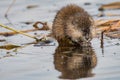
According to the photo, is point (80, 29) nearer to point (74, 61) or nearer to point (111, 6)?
point (74, 61)

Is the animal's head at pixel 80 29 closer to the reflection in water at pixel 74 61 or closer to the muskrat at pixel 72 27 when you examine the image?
the muskrat at pixel 72 27

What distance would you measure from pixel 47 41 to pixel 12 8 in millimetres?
2908

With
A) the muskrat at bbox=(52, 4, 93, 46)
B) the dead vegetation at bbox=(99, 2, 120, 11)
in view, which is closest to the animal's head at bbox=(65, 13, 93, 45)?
the muskrat at bbox=(52, 4, 93, 46)

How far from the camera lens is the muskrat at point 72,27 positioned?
7.88 m

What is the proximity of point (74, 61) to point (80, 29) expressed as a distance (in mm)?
1036

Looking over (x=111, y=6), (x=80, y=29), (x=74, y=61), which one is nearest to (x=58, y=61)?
(x=74, y=61)

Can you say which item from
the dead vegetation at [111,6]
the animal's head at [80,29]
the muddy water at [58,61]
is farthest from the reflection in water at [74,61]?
the dead vegetation at [111,6]

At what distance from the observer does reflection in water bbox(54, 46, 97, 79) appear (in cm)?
636

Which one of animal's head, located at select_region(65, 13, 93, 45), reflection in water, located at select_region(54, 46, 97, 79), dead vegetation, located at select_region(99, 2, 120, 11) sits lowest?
reflection in water, located at select_region(54, 46, 97, 79)

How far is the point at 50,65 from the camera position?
6.84 m

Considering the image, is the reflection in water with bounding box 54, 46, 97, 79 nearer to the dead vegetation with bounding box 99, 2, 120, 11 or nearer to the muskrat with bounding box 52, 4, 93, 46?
the muskrat with bounding box 52, 4, 93, 46

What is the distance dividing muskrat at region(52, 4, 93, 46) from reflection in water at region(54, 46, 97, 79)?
19 cm

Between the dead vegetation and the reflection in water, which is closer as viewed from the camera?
the reflection in water

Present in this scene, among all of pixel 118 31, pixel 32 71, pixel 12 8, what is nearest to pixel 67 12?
pixel 118 31
